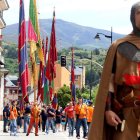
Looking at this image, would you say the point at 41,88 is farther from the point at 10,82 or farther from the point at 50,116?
the point at 10,82

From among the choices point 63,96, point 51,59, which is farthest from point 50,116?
point 63,96

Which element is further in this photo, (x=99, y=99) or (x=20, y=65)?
(x=20, y=65)

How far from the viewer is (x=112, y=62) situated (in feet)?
16.4

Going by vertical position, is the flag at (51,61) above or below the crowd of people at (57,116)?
above

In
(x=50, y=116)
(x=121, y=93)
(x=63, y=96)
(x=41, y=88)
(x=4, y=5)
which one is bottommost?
(x=63, y=96)

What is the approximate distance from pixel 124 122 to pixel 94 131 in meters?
0.25

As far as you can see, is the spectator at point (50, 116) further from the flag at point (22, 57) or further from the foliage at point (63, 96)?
the foliage at point (63, 96)

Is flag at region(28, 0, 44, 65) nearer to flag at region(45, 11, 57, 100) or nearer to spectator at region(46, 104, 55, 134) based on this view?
spectator at region(46, 104, 55, 134)

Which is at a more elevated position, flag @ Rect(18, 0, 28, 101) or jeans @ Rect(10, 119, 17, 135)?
flag @ Rect(18, 0, 28, 101)

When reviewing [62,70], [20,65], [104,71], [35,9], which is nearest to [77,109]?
[20,65]

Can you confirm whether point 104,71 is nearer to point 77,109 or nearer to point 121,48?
point 121,48

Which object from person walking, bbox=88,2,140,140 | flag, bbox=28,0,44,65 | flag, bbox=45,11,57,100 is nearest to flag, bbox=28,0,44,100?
flag, bbox=28,0,44,65

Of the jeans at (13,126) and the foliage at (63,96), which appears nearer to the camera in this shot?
the jeans at (13,126)

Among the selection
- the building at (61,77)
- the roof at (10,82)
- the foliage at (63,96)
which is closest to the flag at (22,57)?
the foliage at (63,96)
